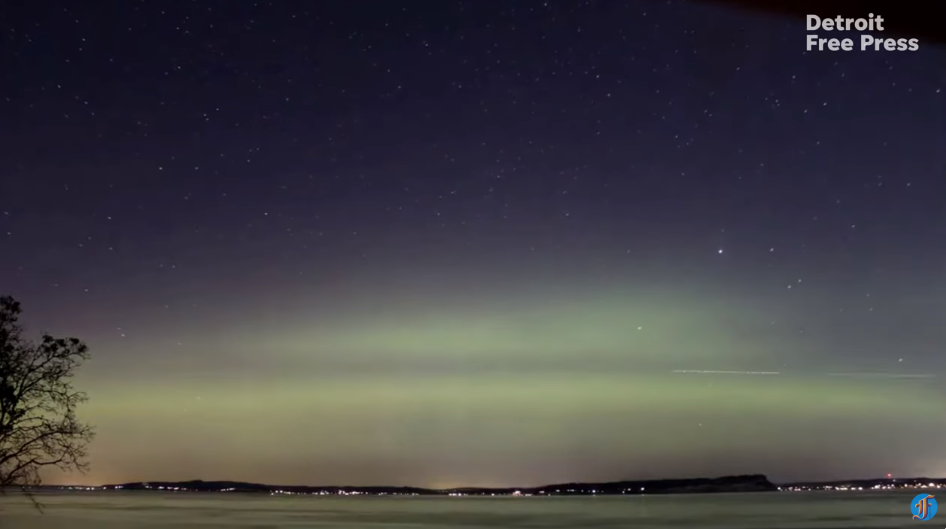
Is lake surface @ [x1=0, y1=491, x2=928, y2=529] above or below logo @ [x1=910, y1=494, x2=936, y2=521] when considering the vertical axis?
below

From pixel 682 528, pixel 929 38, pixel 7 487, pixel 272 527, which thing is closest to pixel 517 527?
pixel 682 528

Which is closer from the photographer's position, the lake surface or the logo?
the logo

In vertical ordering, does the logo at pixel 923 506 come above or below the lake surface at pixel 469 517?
above

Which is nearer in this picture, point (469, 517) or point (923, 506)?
point (923, 506)

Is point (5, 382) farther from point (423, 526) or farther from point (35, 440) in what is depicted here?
point (423, 526)

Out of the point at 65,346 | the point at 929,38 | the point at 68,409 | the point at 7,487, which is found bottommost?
the point at 7,487

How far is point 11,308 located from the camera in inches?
314

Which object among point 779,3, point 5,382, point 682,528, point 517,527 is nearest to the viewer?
point 779,3

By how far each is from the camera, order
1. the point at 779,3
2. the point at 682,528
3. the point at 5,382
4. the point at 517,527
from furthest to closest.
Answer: the point at 517,527 → the point at 682,528 → the point at 5,382 → the point at 779,3

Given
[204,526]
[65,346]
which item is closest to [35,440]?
[65,346]

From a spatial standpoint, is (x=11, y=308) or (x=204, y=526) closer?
(x=11, y=308)

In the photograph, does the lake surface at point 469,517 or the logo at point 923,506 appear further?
the lake surface at point 469,517

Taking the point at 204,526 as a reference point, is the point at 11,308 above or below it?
above

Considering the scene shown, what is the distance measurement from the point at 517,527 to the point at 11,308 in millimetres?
22489
